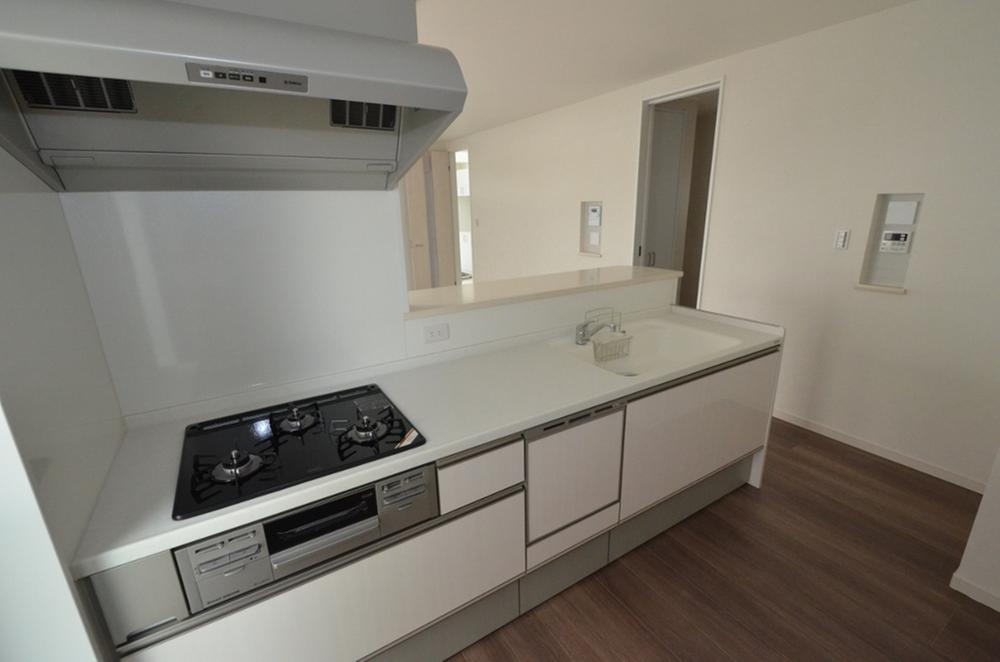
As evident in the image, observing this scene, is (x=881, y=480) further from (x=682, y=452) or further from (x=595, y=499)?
(x=595, y=499)

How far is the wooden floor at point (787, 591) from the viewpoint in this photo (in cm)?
150

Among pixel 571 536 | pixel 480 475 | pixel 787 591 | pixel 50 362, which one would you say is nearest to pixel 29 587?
pixel 50 362

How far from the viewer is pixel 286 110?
1.15 meters

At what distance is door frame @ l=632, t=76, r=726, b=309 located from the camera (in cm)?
307

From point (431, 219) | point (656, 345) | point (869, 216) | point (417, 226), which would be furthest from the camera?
point (431, 219)

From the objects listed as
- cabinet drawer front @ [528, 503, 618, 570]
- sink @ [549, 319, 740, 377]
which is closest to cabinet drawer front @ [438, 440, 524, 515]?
cabinet drawer front @ [528, 503, 618, 570]

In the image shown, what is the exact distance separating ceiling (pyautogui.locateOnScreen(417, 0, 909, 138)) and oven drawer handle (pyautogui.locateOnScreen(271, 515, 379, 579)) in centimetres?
224

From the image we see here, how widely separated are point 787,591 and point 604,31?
2865mm

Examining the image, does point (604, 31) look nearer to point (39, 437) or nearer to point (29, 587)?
point (39, 437)

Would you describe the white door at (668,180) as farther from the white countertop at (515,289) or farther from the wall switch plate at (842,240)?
the white countertop at (515,289)

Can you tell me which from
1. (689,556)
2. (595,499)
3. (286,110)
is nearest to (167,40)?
(286,110)

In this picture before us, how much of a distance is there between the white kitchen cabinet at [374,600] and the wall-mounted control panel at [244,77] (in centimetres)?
111

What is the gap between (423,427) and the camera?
1.27 meters

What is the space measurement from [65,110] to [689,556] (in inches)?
98.7
